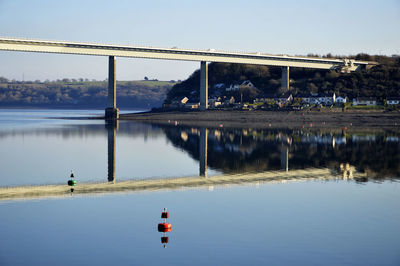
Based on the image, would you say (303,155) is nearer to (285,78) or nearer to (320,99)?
(320,99)

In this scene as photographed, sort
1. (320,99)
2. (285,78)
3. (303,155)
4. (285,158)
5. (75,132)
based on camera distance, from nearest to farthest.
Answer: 1. (285,158)
2. (303,155)
3. (75,132)
4. (320,99)
5. (285,78)

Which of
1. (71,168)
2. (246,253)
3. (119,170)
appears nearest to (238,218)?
(246,253)

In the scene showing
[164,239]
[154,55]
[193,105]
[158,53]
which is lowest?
[164,239]

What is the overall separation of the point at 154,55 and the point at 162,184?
124717 millimetres

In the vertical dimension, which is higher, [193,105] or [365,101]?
[365,101]

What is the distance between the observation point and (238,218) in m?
26.4

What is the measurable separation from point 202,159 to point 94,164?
11.3 meters

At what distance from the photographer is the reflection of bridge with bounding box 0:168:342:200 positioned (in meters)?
33.9

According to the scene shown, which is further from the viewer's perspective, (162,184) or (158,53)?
(158,53)

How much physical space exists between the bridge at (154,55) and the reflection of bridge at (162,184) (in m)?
103

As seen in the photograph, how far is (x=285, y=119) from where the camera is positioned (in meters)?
143

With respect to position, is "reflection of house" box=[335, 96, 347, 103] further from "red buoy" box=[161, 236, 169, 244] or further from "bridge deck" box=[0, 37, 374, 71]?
"red buoy" box=[161, 236, 169, 244]

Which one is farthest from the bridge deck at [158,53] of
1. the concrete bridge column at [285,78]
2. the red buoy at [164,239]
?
the red buoy at [164,239]

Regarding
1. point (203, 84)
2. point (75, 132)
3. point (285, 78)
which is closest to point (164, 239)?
point (75, 132)
